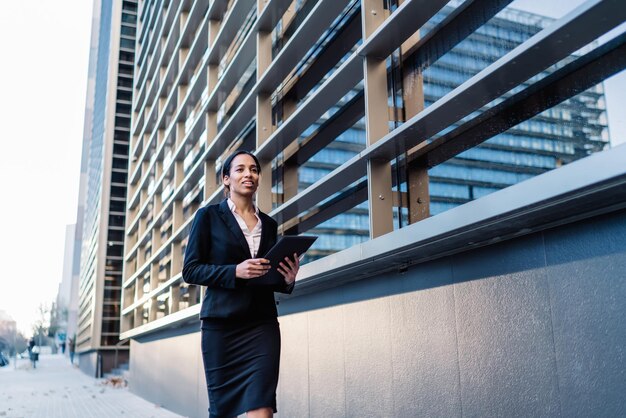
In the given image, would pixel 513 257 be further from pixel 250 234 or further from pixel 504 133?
A: pixel 250 234

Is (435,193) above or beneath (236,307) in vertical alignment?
above

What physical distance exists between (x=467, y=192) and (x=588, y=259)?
1009 mm

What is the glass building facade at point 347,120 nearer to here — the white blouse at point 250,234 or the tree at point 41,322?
the white blouse at point 250,234

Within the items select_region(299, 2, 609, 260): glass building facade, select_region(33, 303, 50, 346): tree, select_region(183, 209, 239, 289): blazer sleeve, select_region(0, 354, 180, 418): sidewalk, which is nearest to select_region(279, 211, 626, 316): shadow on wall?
select_region(299, 2, 609, 260): glass building facade

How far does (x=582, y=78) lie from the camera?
2676 mm

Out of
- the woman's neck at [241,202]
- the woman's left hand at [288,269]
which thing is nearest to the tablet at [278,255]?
the woman's left hand at [288,269]

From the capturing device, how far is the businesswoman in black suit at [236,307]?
2.76m

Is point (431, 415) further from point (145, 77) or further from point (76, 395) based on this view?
point (145, 77)

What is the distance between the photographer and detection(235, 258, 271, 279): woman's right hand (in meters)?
2.70

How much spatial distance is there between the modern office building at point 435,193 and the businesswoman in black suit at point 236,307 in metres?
0.95

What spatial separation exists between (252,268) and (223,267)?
0.18 m

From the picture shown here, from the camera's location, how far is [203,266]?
287cm

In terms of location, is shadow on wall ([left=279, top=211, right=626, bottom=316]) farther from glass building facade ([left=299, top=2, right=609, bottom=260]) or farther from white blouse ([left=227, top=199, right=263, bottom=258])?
white blouse ([left=227, top=199, right=263, bottom=258])

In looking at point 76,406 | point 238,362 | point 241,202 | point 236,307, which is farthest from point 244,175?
point 76,406
